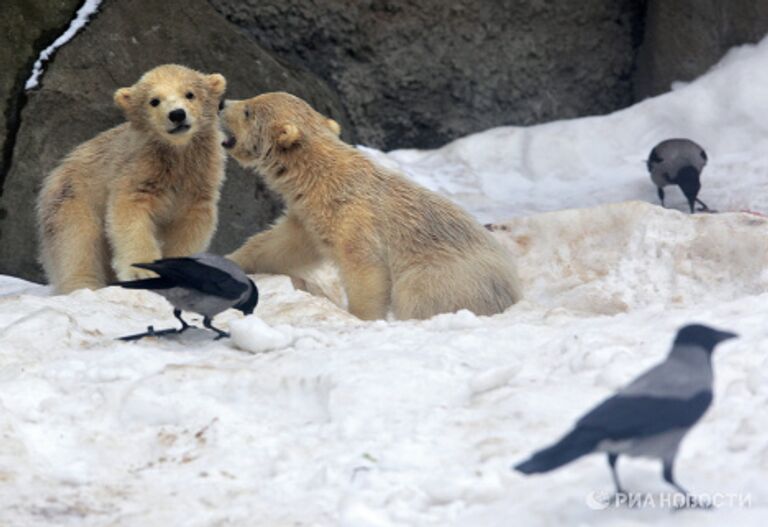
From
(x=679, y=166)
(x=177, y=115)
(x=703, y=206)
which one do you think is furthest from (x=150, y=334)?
(x=703, y=206)

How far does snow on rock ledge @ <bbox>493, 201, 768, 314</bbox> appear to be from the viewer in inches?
308

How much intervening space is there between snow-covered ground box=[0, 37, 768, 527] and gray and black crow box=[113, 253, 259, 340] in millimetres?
145

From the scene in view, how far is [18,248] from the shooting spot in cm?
973

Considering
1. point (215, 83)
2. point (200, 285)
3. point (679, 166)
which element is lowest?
point (200, 285)

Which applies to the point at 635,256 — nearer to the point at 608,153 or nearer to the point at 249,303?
the point at 249,303

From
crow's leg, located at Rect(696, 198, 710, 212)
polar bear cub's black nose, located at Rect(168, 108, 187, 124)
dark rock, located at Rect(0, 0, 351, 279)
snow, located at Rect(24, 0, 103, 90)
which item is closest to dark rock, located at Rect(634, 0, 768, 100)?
crow's leg, located at Rect(696, 198, 710, 212)

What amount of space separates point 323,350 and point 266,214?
18.2ft

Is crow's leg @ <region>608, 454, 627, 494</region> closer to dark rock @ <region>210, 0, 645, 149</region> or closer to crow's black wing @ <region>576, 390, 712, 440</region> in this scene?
crow's black wing @ <region>576, 390, 712, 440</region>

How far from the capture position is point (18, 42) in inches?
394

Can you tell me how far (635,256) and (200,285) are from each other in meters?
3.71

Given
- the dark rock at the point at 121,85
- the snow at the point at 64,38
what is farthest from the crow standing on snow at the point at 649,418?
the snow at the point at 64,38

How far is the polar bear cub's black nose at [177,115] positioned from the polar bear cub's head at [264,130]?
34 centimetres

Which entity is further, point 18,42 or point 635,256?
point 18,42

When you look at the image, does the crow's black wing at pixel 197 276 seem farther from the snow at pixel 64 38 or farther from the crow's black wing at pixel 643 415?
the snow at pixel 64 38
